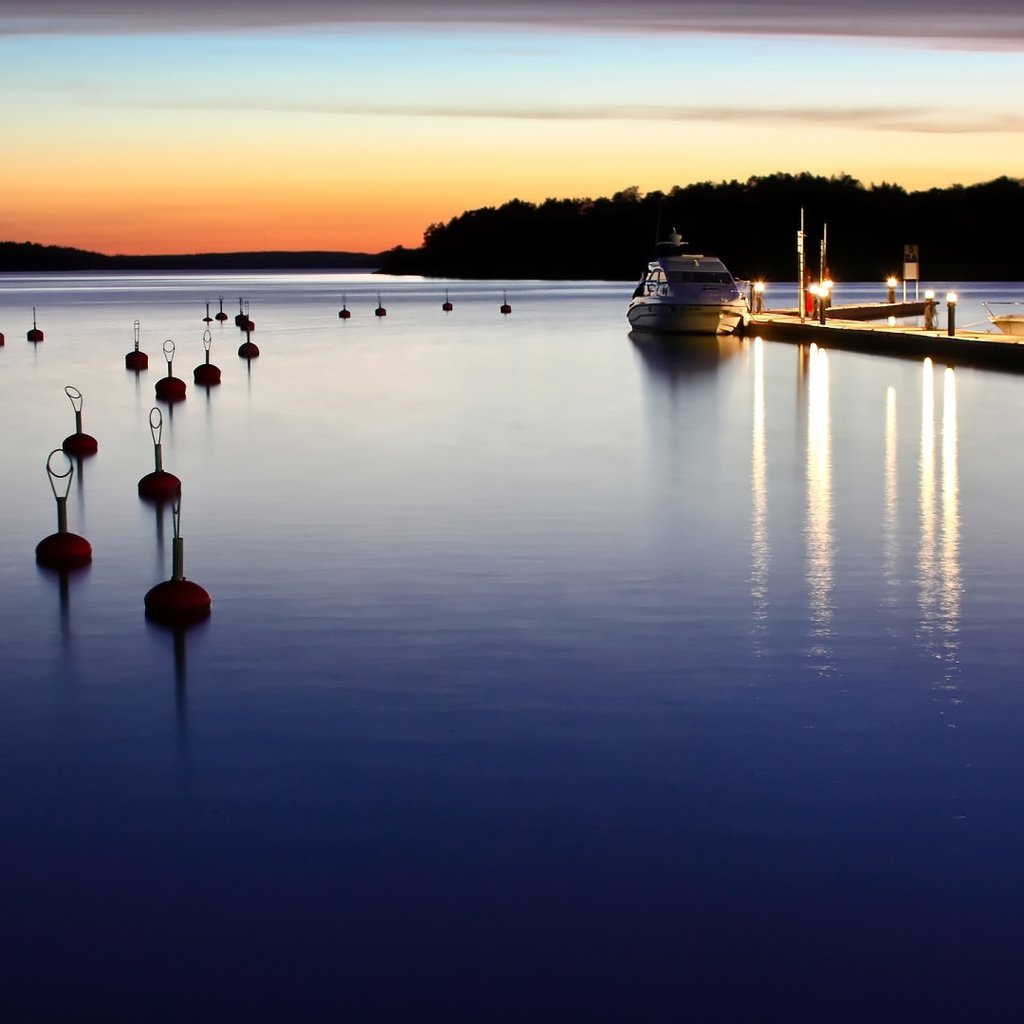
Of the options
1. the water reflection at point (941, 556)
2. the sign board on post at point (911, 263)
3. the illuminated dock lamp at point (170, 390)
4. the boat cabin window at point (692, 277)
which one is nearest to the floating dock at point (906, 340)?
the boat cabin window at point (692, 277)

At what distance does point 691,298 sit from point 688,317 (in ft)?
2.19

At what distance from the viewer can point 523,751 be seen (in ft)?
25.9

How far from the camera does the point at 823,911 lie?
595 centimetres

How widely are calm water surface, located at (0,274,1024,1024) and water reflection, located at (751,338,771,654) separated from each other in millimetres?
51

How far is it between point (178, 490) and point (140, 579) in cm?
466

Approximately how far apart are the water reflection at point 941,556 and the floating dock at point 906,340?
13.4 meters

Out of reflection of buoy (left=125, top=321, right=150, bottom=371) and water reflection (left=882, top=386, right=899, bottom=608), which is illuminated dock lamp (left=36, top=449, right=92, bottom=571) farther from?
reflection of buoy (left=125, top=321, right=150, bottom=371)

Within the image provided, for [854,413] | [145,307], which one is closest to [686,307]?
[854,413]

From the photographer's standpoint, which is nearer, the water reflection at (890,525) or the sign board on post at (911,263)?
the water reflection at (890,525)

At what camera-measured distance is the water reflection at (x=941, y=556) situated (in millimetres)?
10123

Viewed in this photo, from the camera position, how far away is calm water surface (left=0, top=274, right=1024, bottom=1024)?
18.1ft

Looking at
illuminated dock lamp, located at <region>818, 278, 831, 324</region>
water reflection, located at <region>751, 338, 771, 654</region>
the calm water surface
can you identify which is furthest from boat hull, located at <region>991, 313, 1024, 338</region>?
the calm water surface

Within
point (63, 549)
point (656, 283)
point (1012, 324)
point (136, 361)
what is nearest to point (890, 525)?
point (63, 549)

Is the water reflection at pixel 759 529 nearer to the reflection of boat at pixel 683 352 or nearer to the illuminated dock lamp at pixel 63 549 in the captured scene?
the illuminated dock lamp at pixel 63 549
